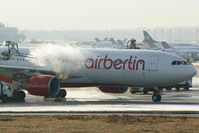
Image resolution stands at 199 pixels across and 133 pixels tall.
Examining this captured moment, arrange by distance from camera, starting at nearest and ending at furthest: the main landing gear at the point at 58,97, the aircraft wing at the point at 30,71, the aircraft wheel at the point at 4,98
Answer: the aircraft wheel at the point at 4,98, the aircraft wing at the point at 30,71, the main landing gear at the point at 58,97

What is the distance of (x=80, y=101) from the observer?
163 ft

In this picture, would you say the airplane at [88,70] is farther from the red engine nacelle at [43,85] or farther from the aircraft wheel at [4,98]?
the aircraft wheel at [4,98]

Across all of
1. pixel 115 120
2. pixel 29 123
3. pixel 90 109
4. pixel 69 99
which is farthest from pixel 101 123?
pixel 69 99

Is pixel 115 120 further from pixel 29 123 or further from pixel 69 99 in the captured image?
pixel 69 99

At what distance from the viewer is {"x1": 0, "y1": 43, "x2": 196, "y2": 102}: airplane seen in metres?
47.5

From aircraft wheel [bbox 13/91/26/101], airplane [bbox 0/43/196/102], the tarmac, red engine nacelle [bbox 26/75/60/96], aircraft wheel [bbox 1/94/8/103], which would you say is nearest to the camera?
the tarmac

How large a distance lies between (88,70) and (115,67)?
279cm

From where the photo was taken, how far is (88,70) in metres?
50.3

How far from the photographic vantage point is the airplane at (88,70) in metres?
47.5

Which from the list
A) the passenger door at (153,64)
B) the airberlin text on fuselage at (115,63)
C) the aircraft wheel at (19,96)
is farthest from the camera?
the aircraft wheel at (19,96)

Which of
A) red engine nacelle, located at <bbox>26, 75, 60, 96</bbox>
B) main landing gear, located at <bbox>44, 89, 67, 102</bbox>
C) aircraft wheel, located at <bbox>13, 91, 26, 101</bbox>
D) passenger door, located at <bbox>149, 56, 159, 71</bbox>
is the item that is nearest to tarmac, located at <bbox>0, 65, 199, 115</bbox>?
main landing gear, located at <bbox>44, 89, 67, 102</bbox>

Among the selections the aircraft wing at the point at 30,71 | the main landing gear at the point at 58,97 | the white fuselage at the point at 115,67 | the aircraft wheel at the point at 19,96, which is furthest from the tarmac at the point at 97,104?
the aircraft wing at the point at 30,71

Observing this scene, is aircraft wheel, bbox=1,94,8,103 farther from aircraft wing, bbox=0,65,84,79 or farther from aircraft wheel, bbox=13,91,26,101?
aircraft wing, bbox=0,65,84,79

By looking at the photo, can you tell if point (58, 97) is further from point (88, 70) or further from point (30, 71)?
point (88, 70)
